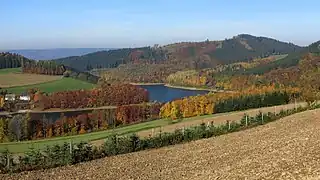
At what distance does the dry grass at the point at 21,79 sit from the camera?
5463 inches

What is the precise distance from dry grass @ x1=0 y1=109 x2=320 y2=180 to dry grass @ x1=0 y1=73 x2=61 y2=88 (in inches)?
4731

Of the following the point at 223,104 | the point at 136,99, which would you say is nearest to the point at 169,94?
the point at 136,99

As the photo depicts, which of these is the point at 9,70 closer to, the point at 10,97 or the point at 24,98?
the point at 10,97

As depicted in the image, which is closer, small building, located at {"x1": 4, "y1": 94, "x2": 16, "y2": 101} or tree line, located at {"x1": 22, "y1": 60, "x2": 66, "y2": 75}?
small building, located at {"x1": 4, "y1": 94, "x2": 16, "y2": 101}

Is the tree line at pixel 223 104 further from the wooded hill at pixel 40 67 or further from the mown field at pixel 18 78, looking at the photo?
the wooded hill at pixel 40 67

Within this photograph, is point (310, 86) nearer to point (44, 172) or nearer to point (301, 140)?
point (301, 140)

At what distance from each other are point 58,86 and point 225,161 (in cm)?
12577

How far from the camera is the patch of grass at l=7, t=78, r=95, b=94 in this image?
132 m

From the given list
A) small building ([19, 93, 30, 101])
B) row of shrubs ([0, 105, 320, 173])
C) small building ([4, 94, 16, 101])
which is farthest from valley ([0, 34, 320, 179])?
small building ([19, 93, 30, 101])

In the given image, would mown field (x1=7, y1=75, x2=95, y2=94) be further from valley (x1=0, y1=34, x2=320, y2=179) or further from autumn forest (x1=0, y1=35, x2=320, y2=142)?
autumn forest (x1=0, y1=35, x2=320, y2=142)

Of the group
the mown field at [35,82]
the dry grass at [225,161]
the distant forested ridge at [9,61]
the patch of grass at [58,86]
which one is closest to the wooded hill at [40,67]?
the distant forested ridge at [9,61]

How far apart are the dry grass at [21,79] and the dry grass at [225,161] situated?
120167mm

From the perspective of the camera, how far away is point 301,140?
17.5 metres

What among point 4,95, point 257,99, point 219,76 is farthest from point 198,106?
point 219,76
